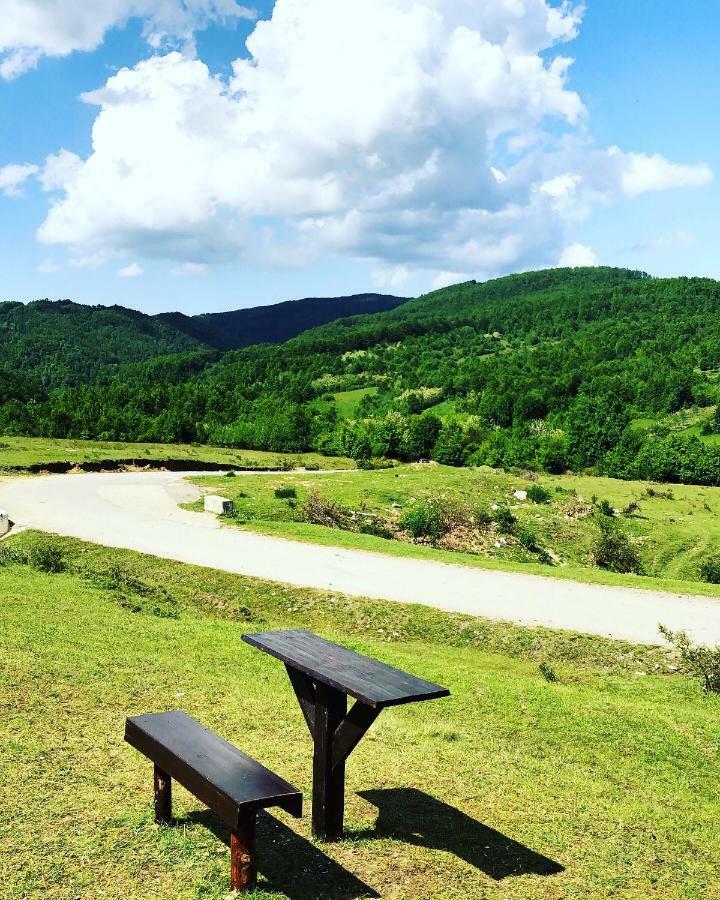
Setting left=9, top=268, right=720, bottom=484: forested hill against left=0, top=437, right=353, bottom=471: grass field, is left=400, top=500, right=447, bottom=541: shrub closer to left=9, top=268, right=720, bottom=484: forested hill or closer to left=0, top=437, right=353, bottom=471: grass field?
left=0, top=437, right=353, bottom=471: grass field

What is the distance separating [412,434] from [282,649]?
74.2 meters

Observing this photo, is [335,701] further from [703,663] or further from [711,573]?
[711,573]

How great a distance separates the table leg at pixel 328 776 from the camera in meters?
6.47

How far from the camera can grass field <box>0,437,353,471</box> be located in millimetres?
40812

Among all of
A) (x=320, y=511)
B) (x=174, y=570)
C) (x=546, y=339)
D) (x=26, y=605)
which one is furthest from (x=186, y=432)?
(x=546, y=339)

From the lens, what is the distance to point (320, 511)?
28953mm

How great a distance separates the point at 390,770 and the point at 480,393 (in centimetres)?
9178

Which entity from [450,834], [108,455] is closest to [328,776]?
[450,834]

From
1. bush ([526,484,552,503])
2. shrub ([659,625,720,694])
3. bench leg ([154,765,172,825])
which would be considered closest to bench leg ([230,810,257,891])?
bench leg ([154,765,172,825])

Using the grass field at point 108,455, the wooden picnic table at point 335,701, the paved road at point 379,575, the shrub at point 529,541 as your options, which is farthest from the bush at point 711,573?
the grass field at point 108,455

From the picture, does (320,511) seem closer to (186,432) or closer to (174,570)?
(174,570)

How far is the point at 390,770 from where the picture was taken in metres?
8.16

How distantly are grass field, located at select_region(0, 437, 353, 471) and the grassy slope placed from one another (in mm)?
9539

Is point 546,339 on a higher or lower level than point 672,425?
higher
